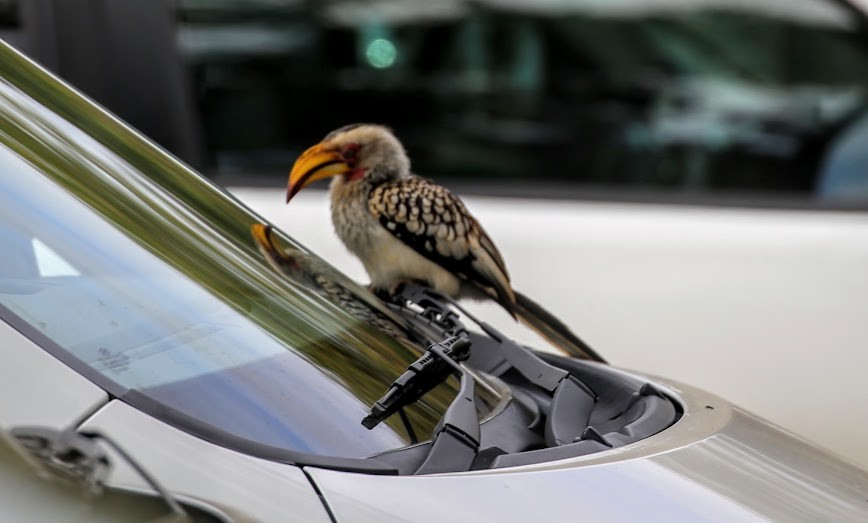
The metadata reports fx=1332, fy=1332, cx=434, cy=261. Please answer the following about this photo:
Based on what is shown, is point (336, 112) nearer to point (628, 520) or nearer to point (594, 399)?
point (594, 399)

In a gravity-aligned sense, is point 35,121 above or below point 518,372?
above

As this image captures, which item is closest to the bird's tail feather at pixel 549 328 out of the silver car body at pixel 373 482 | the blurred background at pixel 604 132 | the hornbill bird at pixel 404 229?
the hornbill bird at pixel 404 229

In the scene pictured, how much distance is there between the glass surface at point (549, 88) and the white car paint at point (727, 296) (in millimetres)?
347

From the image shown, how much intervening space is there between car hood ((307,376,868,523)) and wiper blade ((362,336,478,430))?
0.53 ft

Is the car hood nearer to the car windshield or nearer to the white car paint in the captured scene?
the car windshield

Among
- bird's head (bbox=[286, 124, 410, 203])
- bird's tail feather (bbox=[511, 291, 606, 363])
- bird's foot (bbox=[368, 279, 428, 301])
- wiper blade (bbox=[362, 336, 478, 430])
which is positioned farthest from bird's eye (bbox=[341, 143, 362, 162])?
wiper blade (bbox=[362, 336, 478, 430])

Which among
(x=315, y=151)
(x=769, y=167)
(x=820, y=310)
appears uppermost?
(x=315, y=151)

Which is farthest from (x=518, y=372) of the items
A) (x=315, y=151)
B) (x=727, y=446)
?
(x=315, y=151)

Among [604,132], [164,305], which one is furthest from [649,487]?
[604,132]

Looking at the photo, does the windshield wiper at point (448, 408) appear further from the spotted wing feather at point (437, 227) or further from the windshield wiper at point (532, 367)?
the spotted wing feather at point (437, 227)

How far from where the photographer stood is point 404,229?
6.87 feet

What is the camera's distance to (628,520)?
4.34 feet

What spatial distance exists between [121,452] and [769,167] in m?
3.08

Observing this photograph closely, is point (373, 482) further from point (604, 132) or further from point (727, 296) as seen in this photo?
point (604, 132)
